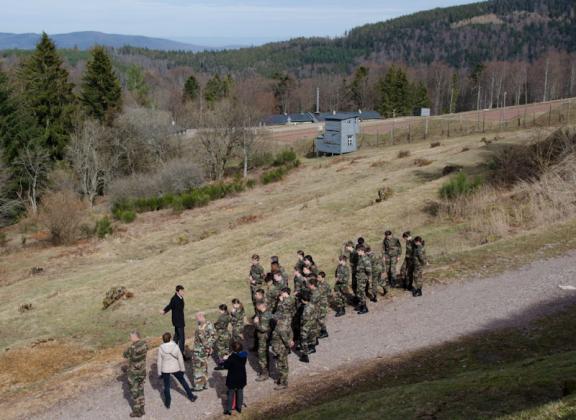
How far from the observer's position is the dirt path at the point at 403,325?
12891 millimetres

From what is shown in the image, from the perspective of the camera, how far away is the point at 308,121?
106625 millimetres

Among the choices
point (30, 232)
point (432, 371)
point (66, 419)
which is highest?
point (432, 371)

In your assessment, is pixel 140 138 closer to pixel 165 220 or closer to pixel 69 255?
pixel 165 220

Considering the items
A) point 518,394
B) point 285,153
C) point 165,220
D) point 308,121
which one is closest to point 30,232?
point 165,220

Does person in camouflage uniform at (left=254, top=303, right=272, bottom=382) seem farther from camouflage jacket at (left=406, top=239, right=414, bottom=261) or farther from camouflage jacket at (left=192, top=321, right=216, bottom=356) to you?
camouflage jacket at (left=406, top=239, right=414, bottom=261)

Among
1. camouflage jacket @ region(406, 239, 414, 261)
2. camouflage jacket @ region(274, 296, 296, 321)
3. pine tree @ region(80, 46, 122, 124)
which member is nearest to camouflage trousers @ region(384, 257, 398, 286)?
camouflage jacket @ region(406, 239, 414, 261)

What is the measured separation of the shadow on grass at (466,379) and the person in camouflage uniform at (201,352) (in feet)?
5.93

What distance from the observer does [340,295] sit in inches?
644

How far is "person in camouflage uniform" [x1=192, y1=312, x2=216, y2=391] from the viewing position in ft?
42.9

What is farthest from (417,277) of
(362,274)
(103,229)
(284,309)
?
(103,229)

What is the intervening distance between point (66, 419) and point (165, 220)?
28.5 meters

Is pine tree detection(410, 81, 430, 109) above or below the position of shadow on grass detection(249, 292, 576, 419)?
above

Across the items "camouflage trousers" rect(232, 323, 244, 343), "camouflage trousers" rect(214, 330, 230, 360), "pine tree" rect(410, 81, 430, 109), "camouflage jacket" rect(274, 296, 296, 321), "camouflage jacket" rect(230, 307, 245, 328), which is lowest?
"camouflage trousers" rect(214, 330, 230, 360)

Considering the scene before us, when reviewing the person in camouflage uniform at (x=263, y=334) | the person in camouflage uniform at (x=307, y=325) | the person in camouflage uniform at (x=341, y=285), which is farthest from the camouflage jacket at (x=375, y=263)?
the person in camouflage uniform at (x=263, y=334)
